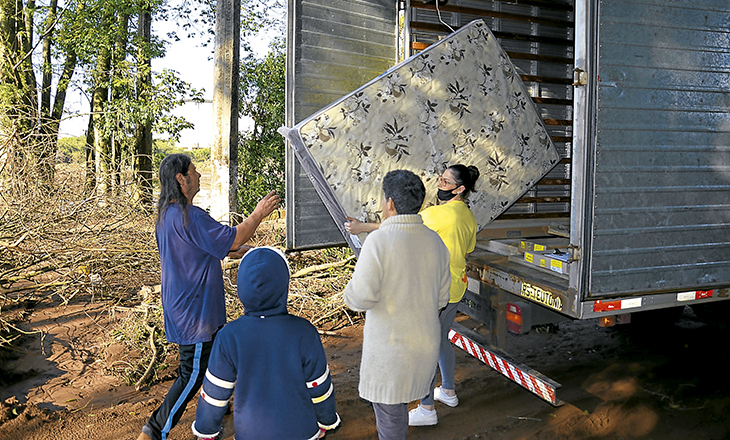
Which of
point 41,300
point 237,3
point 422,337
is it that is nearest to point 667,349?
point 422,337

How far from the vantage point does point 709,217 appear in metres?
3.40

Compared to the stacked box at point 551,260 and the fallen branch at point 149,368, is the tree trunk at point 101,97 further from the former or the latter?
the stacked box at point 551,260

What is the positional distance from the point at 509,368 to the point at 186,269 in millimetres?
2153

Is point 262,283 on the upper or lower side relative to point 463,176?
lower

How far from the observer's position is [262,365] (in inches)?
77.3

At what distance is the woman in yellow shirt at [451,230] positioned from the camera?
3516 millimetres

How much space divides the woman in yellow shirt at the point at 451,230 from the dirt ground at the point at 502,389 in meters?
0.17

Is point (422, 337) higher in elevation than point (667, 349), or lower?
higher

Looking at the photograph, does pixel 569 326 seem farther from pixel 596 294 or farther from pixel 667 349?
pixel 596 294

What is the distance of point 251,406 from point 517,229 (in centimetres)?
391

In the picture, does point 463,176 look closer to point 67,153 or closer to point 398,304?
point 398,304

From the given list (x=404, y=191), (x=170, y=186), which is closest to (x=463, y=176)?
(x=404, y=191)

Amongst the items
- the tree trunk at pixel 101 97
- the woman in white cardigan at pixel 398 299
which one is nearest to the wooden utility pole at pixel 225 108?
the woman in white cardigan at pixel 398 299

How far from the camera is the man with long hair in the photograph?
3107 millimetres
